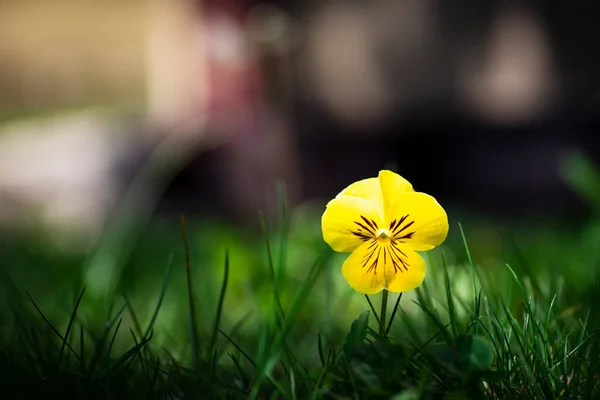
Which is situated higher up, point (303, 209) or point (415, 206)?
point (415, 206)

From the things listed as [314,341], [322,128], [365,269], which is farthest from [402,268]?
[322,128]

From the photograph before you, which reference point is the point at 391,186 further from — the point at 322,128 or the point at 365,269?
the point at 322,128

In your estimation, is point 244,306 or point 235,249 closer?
point 244,306

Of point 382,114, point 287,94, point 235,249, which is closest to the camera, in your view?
point 235,249

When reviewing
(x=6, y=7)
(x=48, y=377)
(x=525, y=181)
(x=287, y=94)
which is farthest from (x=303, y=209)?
(x=6, y=7)

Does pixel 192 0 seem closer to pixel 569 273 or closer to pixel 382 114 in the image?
pixel 382 114

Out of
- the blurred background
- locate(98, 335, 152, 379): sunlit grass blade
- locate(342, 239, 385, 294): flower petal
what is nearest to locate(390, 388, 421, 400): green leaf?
locate(342, 239, 385, 294): flower petal
